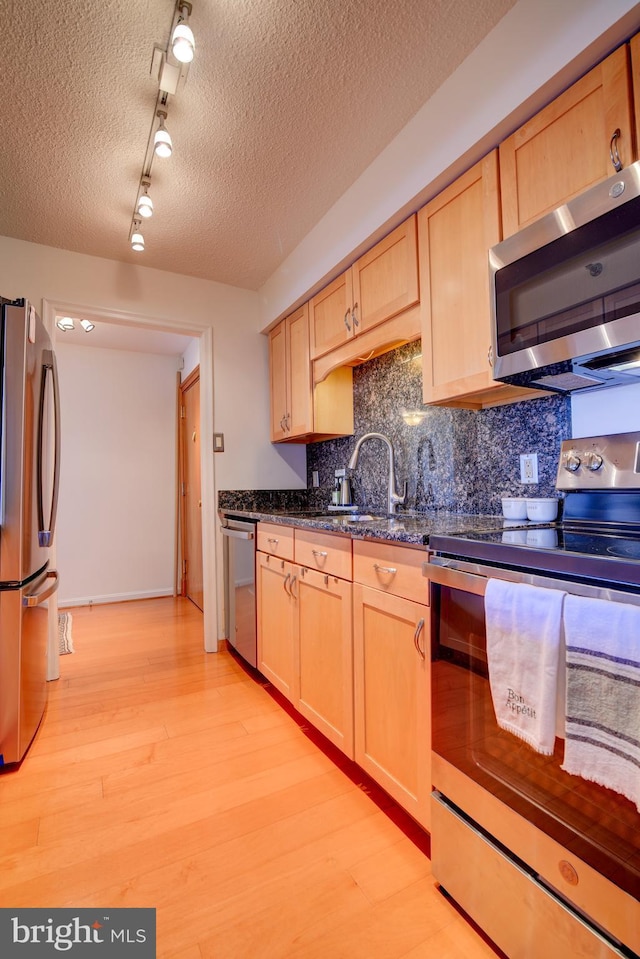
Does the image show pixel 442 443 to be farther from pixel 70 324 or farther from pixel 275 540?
pixel 70 324

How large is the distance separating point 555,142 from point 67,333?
3999 mm

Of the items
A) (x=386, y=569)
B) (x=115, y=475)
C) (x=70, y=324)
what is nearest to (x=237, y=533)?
(x=386, y=569)

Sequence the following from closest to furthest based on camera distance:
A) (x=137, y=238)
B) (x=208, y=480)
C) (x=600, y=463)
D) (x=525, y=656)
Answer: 1. (x=525, y=656)
2. (x=600, y=463)
3. (x=137, y=238)
4. (x=208, y=480)

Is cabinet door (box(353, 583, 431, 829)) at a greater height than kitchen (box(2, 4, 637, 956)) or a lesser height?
lesser

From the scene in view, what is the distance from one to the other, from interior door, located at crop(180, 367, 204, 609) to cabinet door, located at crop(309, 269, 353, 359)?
5.64ft

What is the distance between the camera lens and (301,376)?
2742mm

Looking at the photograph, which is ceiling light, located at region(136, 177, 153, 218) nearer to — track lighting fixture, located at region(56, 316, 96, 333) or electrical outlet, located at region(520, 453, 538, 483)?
track lighting fixture, located at region(56, 316, 96, 333)

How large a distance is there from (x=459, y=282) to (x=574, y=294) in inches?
20.4

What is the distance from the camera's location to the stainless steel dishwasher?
8.14 ft

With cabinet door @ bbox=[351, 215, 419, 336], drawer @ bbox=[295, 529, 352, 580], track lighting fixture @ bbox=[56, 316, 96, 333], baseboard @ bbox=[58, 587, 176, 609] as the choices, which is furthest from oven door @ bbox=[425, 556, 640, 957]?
baseboard @ bbox=[58, 587, 176, 609]

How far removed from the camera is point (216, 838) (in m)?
1.39

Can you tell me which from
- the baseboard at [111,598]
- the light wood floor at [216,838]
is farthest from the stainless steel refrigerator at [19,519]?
the baseboard at [111,598]

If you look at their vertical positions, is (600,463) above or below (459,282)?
below

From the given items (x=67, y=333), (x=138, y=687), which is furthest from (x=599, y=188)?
(x=67, y=333)
